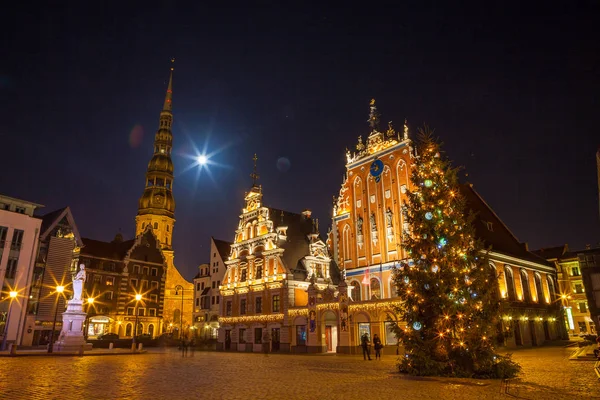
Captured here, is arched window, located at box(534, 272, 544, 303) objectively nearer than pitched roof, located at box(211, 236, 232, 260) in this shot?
Yes

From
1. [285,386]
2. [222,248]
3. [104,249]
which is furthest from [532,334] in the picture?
[104,249]

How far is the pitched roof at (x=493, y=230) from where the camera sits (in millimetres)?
38044

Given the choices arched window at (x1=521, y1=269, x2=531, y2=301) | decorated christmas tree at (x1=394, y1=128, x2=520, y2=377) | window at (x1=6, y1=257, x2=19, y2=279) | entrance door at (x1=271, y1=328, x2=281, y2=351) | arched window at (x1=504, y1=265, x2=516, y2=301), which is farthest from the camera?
entrance door at (x1=271, y1=328, x2=281, y2=351)

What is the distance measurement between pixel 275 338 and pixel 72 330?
19.0 m

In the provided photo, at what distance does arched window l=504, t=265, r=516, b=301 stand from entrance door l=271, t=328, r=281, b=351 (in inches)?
869

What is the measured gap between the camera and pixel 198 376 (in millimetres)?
16031

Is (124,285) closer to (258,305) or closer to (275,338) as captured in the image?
(258,305)

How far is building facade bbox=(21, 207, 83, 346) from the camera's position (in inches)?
1762

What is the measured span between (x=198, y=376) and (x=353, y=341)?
815 inches

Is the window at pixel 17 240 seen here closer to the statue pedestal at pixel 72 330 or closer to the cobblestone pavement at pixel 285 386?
the statue pedestal at pixel 72 330

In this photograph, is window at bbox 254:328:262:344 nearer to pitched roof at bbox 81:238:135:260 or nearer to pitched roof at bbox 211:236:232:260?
pitched roof at bbox 211:236:232:260

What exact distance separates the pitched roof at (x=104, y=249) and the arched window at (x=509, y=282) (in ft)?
164

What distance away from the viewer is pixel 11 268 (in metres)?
42.0

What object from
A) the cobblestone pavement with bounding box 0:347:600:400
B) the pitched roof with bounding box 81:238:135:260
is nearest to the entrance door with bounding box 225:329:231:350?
the pitched roof with bounding box 81:238:135:260
